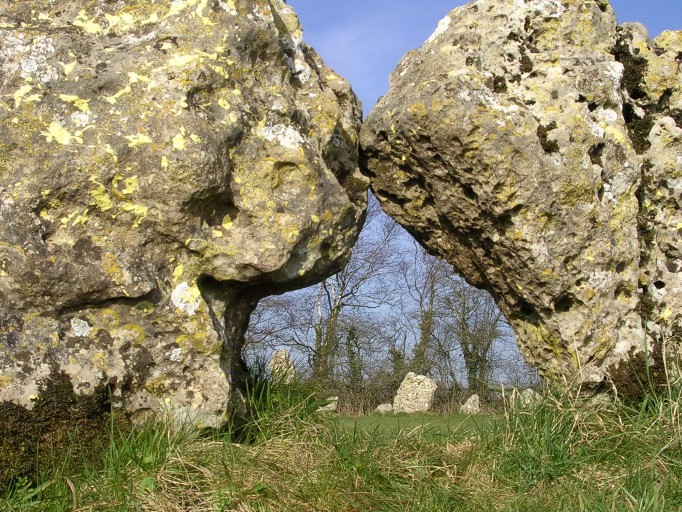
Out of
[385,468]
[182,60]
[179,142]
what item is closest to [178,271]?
[179,142]

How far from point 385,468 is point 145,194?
191cm

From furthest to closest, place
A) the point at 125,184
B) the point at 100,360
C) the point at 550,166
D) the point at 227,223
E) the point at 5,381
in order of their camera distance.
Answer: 1. the point at 550,166
2. the point at 227,223
3. the point at 125,184
4. the point at 100,360
5. the point at 5,381

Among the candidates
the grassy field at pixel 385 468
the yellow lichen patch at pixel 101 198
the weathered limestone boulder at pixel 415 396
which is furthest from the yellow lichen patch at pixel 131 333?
the weathered limestone boulder at pixel 415 396

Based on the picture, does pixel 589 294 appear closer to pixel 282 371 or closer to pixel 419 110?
pixel 419 110

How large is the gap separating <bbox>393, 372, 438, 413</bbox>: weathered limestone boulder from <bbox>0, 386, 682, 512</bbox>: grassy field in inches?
483

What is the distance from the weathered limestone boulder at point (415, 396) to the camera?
16.2 metres

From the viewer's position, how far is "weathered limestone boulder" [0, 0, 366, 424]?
3529 millimetres

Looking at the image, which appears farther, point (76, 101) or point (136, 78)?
point (136, 78)

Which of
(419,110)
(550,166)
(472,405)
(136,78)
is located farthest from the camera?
(472,405)

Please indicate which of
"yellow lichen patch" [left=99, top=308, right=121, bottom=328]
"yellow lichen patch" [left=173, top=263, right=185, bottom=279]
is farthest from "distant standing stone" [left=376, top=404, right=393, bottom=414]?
"yellow lichen patch" [left=99, top=308, right=121, bottom=328]

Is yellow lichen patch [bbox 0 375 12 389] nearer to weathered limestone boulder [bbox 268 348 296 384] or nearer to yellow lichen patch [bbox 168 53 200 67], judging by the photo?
Answer: weathered limestone boulder [bbox 268 348 296 384]

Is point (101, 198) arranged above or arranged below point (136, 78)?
below

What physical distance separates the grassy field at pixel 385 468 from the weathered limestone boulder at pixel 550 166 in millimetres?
706

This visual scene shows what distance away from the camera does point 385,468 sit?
11.8 ft
